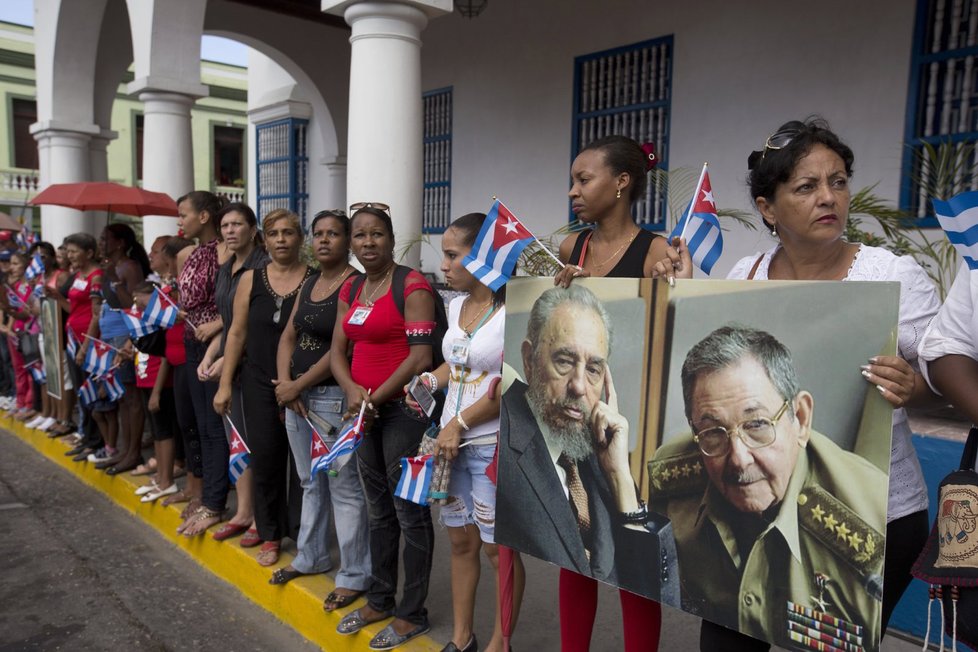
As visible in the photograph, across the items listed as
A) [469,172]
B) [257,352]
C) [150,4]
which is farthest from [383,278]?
[469,172]

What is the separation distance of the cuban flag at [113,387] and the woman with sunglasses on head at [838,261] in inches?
201

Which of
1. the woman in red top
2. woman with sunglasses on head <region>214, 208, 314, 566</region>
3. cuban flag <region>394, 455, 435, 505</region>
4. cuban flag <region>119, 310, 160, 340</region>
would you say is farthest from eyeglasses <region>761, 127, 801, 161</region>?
the woman in red top

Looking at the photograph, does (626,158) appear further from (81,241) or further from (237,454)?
(81,241)

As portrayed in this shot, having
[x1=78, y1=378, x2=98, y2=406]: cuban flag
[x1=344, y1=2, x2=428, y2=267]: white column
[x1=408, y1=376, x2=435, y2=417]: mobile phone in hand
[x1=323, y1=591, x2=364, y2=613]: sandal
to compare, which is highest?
[x1=344, y1=2, x2=428, y2=267]: white column

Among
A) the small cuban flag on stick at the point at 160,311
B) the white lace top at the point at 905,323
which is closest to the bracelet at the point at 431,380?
the white lace top at the point at 905,323

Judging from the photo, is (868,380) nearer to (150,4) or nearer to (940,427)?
(940,427)

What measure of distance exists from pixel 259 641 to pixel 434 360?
1761 millimetres

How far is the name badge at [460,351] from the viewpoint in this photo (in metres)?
2.74

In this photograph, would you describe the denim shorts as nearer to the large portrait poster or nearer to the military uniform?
the large portrait poster

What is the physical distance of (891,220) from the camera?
4824 millimetres

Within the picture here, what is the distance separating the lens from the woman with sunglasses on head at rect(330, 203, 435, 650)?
3.12m

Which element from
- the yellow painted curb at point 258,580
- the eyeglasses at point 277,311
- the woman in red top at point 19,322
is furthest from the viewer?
the woman in red top at point 19,322

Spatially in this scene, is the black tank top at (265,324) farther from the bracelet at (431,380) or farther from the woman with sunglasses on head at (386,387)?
the bracelet at (431,380)

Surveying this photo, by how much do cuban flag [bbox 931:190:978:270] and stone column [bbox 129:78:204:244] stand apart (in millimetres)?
7531
